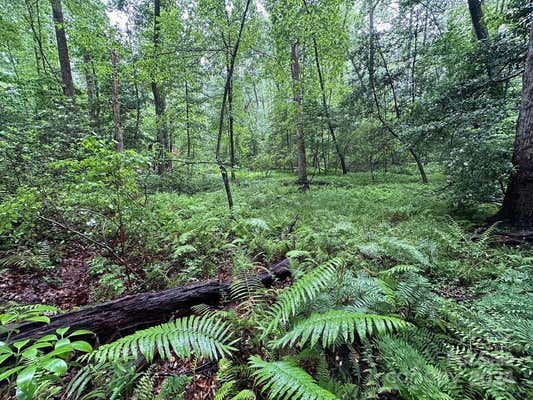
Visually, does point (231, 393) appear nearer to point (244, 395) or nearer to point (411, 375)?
point (244, 395)

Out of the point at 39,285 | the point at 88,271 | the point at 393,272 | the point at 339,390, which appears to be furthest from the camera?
the point at 88,271

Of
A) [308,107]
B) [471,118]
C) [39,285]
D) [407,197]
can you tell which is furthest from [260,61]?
[39,285]

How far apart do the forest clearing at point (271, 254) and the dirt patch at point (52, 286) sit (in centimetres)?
3

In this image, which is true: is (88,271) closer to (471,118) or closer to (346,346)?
(346,346)

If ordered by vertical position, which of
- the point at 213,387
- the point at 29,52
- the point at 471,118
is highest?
the point at 29,52

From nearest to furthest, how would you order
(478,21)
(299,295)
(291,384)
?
(291,384) → (299,295) → (478,21)

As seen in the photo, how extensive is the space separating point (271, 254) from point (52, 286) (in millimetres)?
3257

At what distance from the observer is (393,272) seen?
2.65m

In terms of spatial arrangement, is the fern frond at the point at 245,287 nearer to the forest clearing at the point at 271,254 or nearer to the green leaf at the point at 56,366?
the forest clearing at the point at 271,254

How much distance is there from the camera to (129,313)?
7.82 feet

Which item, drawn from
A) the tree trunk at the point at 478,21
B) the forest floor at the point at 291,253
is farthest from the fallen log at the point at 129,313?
the tree trunk at the point at 478,21

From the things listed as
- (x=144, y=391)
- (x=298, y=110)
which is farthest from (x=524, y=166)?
(x=298, y=110)

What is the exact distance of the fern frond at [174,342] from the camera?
5.09 ft

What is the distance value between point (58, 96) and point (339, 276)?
929 centimetres
